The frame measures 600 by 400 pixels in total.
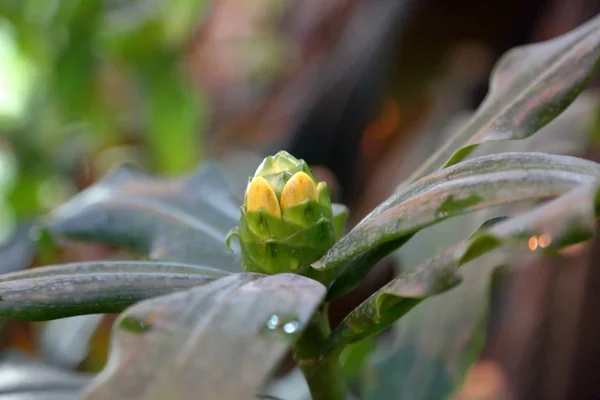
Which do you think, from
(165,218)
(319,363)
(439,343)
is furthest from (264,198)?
(439,343)

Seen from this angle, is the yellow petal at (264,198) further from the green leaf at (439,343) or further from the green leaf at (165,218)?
the green leaf at (439,343)

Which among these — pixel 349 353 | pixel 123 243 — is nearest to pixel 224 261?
pixel 123 243

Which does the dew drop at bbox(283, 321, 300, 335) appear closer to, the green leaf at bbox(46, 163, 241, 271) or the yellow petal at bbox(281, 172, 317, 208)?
the yellow petal at bbox(281, 172, 317, 208)

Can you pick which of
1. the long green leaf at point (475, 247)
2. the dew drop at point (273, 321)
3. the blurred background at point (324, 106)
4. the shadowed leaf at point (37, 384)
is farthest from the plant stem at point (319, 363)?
the blurred background at point (324, 106)

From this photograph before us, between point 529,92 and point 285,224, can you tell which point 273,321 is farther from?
point 529,92

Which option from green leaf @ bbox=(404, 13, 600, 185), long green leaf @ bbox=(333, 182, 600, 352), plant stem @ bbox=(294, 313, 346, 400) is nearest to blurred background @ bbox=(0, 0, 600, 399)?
green leaf @ bbox=(404, 13, 600, 185)

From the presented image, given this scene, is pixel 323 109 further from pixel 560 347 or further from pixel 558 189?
pixel 558 189
